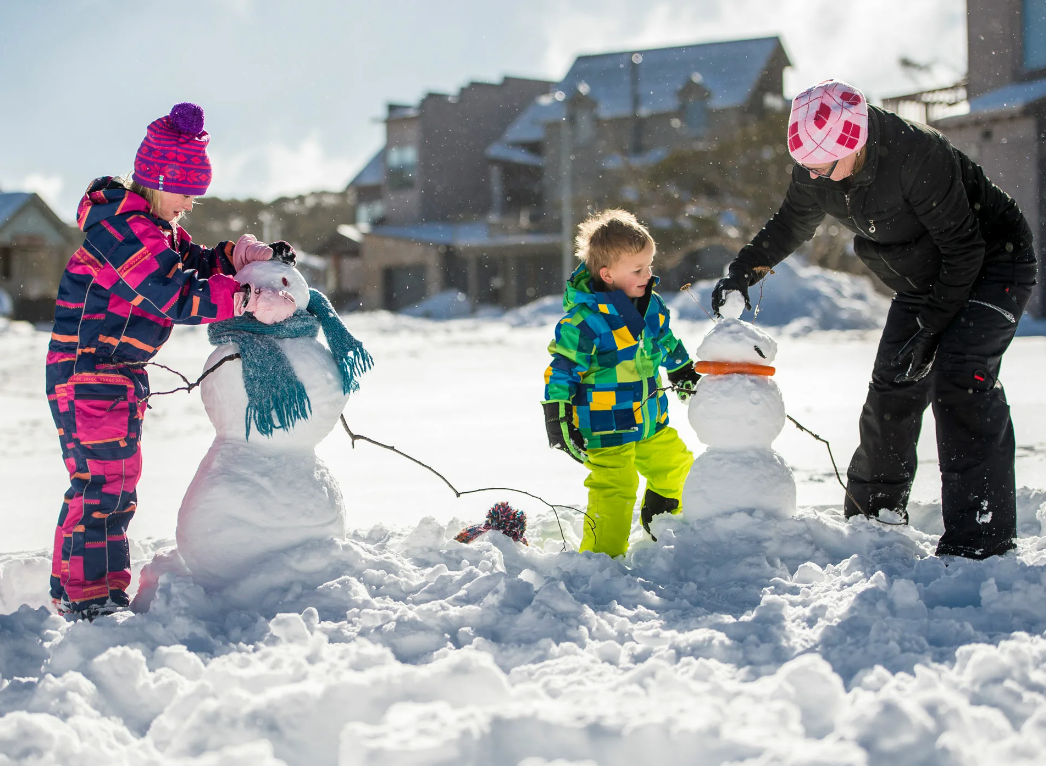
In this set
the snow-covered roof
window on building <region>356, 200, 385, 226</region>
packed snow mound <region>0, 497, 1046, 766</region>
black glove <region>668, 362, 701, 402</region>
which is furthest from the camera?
window on building <region>356, 200, 385, 226</region>

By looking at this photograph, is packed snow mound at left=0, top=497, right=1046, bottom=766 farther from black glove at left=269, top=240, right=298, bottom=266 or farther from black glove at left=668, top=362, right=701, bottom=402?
black glove at left=269, top=240, right=298, bottom=266

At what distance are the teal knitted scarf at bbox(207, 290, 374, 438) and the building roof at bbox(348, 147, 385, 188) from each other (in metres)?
36.1

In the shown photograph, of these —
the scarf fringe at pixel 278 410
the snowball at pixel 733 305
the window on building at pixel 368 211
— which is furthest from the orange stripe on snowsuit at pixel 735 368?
the window on building at pixel 368 211

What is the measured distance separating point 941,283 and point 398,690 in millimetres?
2032

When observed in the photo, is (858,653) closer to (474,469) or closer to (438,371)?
(474,469)

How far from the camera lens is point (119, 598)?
2602 mm

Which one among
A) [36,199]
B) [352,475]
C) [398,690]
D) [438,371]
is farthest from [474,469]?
[36,199]

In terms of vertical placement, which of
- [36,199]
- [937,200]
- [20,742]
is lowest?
[20,742]

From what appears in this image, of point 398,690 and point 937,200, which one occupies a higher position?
point 937,200

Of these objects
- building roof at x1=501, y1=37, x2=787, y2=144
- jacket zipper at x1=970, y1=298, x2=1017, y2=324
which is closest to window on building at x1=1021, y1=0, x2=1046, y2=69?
building roof at x1=501, y1=37, x2=787, y2=144

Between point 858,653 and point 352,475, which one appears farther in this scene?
point 352,475

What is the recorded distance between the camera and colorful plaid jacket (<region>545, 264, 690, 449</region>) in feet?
10.1

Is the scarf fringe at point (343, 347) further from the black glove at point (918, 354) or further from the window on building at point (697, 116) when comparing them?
the window on building at point (697, 116)

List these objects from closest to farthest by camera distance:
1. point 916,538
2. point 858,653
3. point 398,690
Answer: point 398,690, point 858,653, point 916,538
